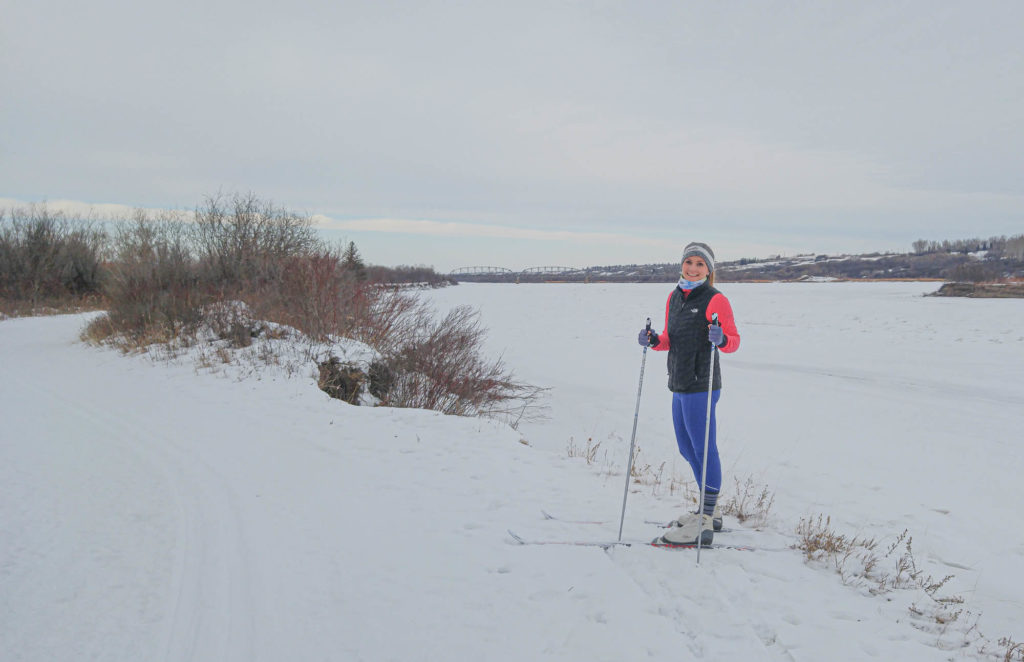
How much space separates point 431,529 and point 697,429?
237 centimetres

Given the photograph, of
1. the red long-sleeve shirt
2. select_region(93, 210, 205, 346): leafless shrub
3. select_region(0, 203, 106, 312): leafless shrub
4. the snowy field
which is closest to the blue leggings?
the red long-sleeve shirt

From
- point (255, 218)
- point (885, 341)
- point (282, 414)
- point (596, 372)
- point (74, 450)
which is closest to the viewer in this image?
point (74, 450)

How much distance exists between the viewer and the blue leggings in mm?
4102

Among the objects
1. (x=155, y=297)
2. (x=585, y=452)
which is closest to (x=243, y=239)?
(x=155, y=297)

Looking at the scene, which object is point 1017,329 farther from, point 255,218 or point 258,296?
point 255,218

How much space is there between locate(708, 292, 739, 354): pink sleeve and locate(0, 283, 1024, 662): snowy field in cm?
171

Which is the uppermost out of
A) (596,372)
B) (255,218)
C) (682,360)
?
(255,218)

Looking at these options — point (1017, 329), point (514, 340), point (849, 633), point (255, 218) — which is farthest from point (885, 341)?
point (255, 218)

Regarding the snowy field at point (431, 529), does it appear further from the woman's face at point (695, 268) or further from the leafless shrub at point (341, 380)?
the woman's face at point (695, 268)

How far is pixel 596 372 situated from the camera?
596 inches

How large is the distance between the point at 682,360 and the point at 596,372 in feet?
36.5

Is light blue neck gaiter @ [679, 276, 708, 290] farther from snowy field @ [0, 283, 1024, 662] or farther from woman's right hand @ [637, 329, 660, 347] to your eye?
snowy field @ [0, 283, 1024, 662]

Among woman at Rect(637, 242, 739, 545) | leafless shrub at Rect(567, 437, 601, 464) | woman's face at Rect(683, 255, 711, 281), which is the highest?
woman's face at Rect(683, 255, 711, 281)

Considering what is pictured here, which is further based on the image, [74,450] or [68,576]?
[74,450]
